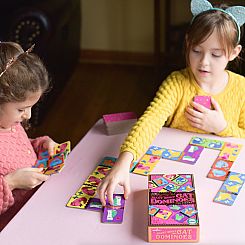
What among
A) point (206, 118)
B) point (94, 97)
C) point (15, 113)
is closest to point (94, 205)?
point (15, 113)

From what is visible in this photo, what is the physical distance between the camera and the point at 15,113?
1.40 meters

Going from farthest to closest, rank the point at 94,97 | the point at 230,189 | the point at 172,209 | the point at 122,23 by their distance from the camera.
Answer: the point at 122,23 → the point at 94,97 → the point at 230,189 → the point at 172,209

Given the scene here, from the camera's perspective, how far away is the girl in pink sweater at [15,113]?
1.33 meters

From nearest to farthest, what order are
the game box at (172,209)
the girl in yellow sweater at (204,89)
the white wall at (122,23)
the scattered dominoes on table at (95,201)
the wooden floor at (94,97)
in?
the game box at (172,209)
the scattered dominoes on table at (95,201)
the girl in yellow sweater at (204,89)
the wooden floor at (94,97)
the white wall at (122,23)

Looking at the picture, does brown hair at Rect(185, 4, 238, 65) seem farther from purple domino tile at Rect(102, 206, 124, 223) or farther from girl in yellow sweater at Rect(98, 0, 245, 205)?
purple domino tile at Rect(102, 206, 124, 223)

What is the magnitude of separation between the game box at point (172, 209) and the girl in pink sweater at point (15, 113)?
0.34 m

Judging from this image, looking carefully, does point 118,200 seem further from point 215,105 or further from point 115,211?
point 215,105

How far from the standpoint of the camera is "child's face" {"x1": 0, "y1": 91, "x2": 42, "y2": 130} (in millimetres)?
1378

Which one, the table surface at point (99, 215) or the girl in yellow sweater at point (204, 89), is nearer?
the table surface at point (99, 215)

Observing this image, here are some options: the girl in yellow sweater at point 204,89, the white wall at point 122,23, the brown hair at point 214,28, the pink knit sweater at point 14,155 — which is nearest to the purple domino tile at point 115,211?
the girl in yellow sweater at point 204,89

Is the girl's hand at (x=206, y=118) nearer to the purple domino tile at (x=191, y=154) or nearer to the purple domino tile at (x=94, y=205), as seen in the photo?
the purple domino tile at (x=191, y=154)

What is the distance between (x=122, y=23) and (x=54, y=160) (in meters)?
2.44

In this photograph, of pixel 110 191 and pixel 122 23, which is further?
pixel 122 23

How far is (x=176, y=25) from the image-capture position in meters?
3.49
